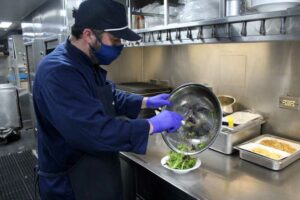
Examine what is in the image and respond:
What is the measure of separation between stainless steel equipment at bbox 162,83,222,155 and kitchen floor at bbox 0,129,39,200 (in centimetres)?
128

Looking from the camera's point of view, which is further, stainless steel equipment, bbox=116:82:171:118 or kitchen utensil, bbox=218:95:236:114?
stainless steel equipment, bbox=116:82:171:118

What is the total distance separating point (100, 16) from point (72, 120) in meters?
0.43

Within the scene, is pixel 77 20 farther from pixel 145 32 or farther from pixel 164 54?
pixel 164 54

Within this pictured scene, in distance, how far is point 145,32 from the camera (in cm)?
170

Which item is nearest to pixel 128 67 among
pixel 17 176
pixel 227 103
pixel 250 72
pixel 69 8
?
pixel 69 8

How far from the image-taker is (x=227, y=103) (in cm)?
170

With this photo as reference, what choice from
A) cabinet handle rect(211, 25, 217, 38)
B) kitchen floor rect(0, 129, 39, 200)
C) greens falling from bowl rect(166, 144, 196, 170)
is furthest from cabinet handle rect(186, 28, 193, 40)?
kitchen floor rect(0, 129, 39, 200)

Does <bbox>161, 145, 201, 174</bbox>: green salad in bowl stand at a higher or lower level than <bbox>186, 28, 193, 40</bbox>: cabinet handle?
lower

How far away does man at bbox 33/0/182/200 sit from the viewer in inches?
37.0

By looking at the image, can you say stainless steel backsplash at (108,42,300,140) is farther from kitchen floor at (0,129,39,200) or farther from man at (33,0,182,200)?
kitchen floor at (0,129,39,200)

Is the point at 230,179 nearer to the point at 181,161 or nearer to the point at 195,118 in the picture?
the point at 181,161

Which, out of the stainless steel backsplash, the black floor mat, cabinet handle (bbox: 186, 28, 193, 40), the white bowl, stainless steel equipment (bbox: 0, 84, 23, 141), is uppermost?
cabinet handle (bbox: 186, 28, 193, 40)

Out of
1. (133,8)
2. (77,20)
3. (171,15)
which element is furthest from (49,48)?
(77,20)

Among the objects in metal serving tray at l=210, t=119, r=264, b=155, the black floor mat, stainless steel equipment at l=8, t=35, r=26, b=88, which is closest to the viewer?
metal serving tray at l=210, t=119, r=264, b=155
